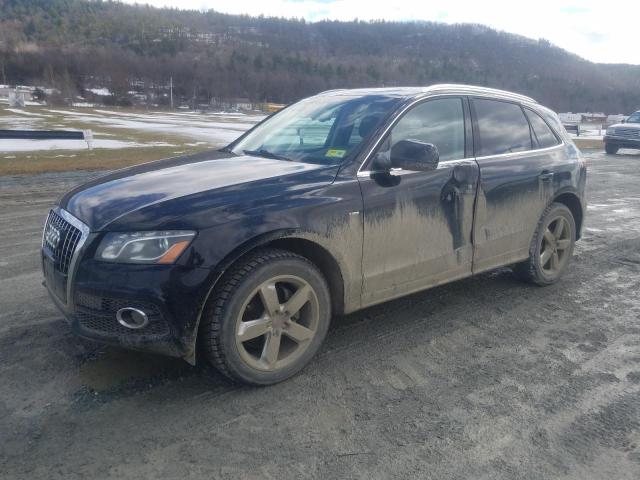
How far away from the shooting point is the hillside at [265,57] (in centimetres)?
9956

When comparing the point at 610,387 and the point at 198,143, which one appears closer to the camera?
the point at 610,387

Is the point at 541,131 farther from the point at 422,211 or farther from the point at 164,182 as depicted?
the point at 164,182

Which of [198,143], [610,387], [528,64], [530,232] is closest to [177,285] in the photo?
[610,387]

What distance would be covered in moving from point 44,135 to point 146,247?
14.2 meters

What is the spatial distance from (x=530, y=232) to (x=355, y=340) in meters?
1.97

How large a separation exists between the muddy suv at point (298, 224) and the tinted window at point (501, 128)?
13mm

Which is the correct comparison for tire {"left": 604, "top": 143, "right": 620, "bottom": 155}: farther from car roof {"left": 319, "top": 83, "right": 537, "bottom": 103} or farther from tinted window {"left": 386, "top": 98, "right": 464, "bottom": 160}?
tinted window {"left": 386, "top": 98, "right": 464, "bottom": 160}

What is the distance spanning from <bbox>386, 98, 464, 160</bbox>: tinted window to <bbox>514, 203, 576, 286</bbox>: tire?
1.28 m

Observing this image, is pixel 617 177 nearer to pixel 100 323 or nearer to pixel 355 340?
pixel 355 340

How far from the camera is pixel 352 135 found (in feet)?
12.9

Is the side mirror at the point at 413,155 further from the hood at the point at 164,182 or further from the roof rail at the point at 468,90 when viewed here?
the roof rail at the point at 468,90

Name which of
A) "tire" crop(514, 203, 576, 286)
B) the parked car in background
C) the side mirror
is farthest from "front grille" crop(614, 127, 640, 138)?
the side mirror

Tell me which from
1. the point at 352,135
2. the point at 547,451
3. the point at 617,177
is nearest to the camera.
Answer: the point at 547,451

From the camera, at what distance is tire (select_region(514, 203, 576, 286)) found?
5.06m
